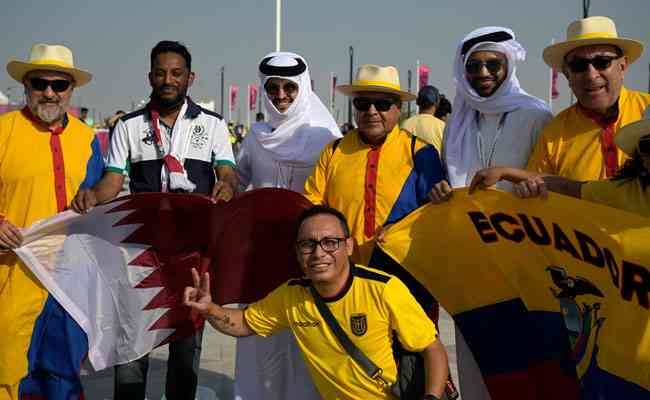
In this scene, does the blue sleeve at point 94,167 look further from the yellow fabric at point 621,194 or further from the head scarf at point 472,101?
the yellow fabric at point 621,194

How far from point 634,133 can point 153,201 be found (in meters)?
2.48

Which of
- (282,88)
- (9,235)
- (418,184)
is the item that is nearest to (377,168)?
(418,184)

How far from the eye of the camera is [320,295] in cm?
351

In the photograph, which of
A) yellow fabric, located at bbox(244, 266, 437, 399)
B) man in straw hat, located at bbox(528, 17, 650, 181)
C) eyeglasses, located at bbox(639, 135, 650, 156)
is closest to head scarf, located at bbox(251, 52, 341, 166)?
yellow fabric, located at bbox(244, 266, 437, 399)

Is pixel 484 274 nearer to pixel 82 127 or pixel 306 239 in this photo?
pixel 306 239

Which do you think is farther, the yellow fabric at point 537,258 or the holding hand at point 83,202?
the holding hand at point 83,202

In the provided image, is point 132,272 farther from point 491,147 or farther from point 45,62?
point 491,147

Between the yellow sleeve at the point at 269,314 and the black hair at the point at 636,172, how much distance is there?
1.65 meters

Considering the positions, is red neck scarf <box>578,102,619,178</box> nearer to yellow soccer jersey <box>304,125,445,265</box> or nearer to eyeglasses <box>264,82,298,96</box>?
yellow soccer jersey <box>304,125,445,265</box>

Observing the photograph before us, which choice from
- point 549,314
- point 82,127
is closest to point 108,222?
point 82,127

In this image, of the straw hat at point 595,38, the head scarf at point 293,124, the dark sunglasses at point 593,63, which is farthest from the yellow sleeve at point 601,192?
the head scarf at point 293,124

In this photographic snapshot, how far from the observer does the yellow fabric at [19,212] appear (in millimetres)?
4109

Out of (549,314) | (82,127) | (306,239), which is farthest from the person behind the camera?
(82,127)

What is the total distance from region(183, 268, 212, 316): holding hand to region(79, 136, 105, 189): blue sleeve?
1145 mm
